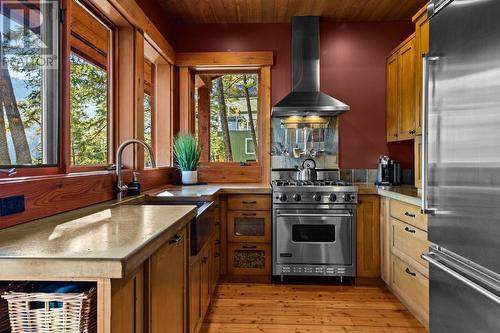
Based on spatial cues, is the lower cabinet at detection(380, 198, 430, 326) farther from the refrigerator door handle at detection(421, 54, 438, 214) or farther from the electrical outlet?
the electrical outlet

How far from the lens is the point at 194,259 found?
7.17ft

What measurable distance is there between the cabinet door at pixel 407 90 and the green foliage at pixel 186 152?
2040mm

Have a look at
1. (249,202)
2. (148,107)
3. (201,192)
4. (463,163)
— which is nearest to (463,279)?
(463,163)

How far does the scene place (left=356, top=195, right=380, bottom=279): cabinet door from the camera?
3.50 meters

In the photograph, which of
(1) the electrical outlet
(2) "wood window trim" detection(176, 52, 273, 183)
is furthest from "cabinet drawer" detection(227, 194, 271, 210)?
(1) the electrical outlet

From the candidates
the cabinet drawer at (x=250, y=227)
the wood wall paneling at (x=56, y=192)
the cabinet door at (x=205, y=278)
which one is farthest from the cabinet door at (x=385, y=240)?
the wood wall paneling at (x=56, y=192)

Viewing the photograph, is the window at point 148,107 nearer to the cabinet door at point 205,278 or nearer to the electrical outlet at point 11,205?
the cabinet door at point 205,278

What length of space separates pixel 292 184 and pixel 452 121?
6.89ft

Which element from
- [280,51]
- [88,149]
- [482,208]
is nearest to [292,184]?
[280,51]

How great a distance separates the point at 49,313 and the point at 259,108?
3.52 meters

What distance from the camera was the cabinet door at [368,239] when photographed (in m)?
3.50

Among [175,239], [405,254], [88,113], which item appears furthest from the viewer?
[405,254]

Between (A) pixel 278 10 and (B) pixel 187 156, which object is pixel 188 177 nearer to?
(B) pixel 187 156

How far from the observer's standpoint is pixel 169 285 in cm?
158
